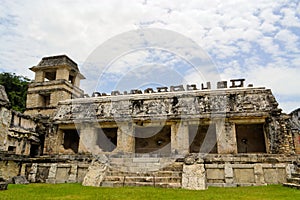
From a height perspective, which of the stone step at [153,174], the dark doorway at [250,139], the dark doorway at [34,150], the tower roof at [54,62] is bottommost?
the stone step at [153,174]

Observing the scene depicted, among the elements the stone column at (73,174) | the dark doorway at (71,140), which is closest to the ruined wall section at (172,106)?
the dark doorway at (71,140)

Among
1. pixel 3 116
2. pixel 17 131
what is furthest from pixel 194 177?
pixel 17 131

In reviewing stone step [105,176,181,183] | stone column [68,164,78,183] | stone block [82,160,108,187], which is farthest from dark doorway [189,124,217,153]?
stone column [68,164,78,183]

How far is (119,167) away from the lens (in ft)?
35.5

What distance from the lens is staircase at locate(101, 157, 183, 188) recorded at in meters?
9.39

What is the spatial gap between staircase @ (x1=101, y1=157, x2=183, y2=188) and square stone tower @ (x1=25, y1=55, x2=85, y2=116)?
1507 centimetres

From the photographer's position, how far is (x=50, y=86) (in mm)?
24859

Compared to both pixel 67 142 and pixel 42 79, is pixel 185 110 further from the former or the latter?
pixel 42 79

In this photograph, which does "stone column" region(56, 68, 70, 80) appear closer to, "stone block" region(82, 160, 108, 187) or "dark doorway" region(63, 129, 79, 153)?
"dark doorway" region(63, 129, 79, 153)

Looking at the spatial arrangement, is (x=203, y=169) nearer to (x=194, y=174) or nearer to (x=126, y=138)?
(x=194, y=174)

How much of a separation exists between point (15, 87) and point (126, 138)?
21.8 m

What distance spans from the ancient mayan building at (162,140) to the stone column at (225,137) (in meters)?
0.05

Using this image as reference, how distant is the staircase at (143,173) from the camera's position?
9.39 metres

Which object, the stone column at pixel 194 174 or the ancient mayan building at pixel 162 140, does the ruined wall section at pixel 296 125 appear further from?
the stone column at pixel 194 174
